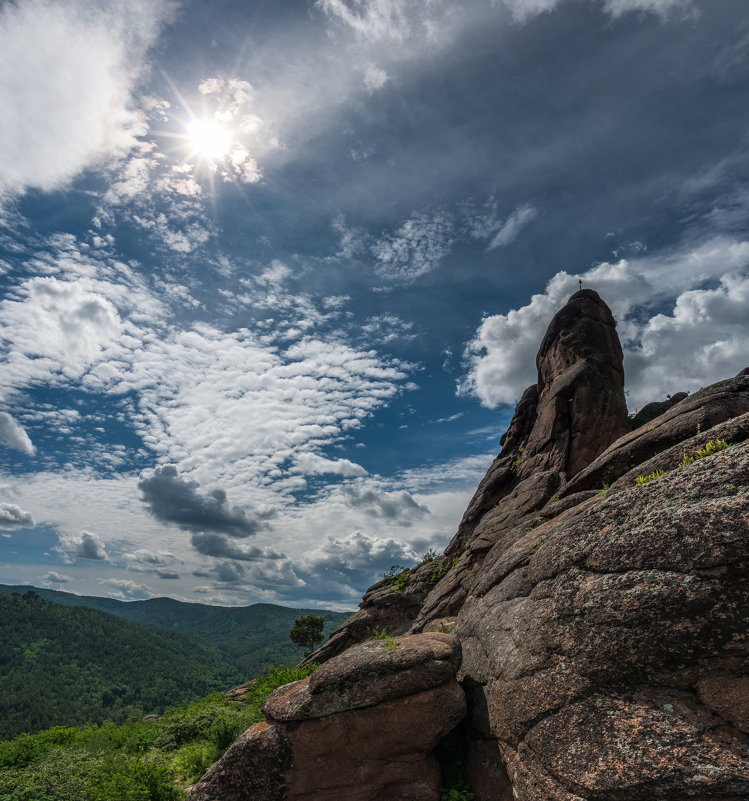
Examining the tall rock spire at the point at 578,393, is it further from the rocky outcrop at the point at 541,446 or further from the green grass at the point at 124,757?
the green grass at the point at 124,757

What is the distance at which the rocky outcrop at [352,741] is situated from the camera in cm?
1190

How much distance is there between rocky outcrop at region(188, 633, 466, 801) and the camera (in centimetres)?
1190

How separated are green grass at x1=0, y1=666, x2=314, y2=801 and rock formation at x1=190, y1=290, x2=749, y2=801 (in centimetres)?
878

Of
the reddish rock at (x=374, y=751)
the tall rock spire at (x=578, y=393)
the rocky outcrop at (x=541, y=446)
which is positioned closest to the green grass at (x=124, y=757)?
the reddish rock at (x=374, y=751)

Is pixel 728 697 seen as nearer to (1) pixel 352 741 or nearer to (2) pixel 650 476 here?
(2) pixel 650 476

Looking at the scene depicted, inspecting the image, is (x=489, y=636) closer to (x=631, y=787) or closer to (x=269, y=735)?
(x=631, y=787)

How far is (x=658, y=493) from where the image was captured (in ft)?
35.5

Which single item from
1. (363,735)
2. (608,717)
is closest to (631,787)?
(608,717)

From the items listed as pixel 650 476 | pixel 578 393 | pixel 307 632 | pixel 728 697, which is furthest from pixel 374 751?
pixel 307 632

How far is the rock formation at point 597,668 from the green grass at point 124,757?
28.8 ft

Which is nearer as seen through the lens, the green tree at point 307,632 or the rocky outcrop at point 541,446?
the rocky outcrop at point 541,446

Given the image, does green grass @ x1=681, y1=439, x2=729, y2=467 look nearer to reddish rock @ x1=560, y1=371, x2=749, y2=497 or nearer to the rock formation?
the rock formation

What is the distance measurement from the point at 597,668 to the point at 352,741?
708 centimetres

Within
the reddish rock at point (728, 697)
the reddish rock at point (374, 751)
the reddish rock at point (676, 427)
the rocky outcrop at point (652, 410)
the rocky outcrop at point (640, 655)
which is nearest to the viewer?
the reddish rock at point (728, 697)
